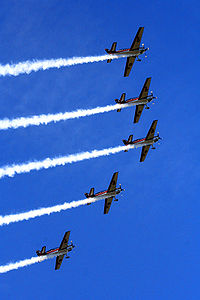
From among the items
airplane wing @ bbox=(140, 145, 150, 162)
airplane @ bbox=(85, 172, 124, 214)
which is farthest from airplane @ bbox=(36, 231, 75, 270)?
airplane wing @ bbox=(140, 145, 150, 162)

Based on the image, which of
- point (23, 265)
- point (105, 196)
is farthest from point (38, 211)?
point (105, 196)

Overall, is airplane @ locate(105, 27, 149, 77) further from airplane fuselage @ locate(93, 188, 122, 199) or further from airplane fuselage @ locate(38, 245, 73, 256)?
airplane fuselage @ locate(38, 245, 73, 256)

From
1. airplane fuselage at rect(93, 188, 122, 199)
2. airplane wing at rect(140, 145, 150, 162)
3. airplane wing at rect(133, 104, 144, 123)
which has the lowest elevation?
airplane fuselage at rect(93, 188, 122, 199)

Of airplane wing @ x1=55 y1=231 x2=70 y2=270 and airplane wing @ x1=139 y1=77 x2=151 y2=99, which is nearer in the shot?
airplane wing @ x1=55 y1=231 x2=70 y2=270

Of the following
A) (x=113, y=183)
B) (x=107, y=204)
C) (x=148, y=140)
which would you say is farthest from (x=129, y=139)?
(x=107, y=204)

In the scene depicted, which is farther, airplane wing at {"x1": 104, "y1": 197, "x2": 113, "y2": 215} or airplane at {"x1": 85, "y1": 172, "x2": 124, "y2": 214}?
airplane wing at {"x1": 104, "y1": 197, "x2": 113, "y2": 215}

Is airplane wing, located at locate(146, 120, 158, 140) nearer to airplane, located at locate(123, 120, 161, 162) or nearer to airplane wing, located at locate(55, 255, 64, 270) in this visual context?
airplane, located at locate(123, 120, 161, 162)

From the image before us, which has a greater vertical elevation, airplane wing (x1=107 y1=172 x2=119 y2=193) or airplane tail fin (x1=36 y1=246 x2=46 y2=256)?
airplane wing (x1=107 y1=172 x2=119 y2=193)

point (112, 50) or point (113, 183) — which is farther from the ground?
point (112, 50)

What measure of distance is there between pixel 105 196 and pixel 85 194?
3.83 m

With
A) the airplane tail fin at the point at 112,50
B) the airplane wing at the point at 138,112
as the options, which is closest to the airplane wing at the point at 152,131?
the airplane wing at the point at 138,112

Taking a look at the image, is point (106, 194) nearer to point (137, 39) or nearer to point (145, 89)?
point (145, 89)

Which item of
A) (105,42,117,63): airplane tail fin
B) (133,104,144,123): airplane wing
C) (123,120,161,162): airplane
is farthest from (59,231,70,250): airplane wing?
(105,42,117,63): airplane tail fin

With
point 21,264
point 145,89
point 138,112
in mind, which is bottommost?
point 21,264
